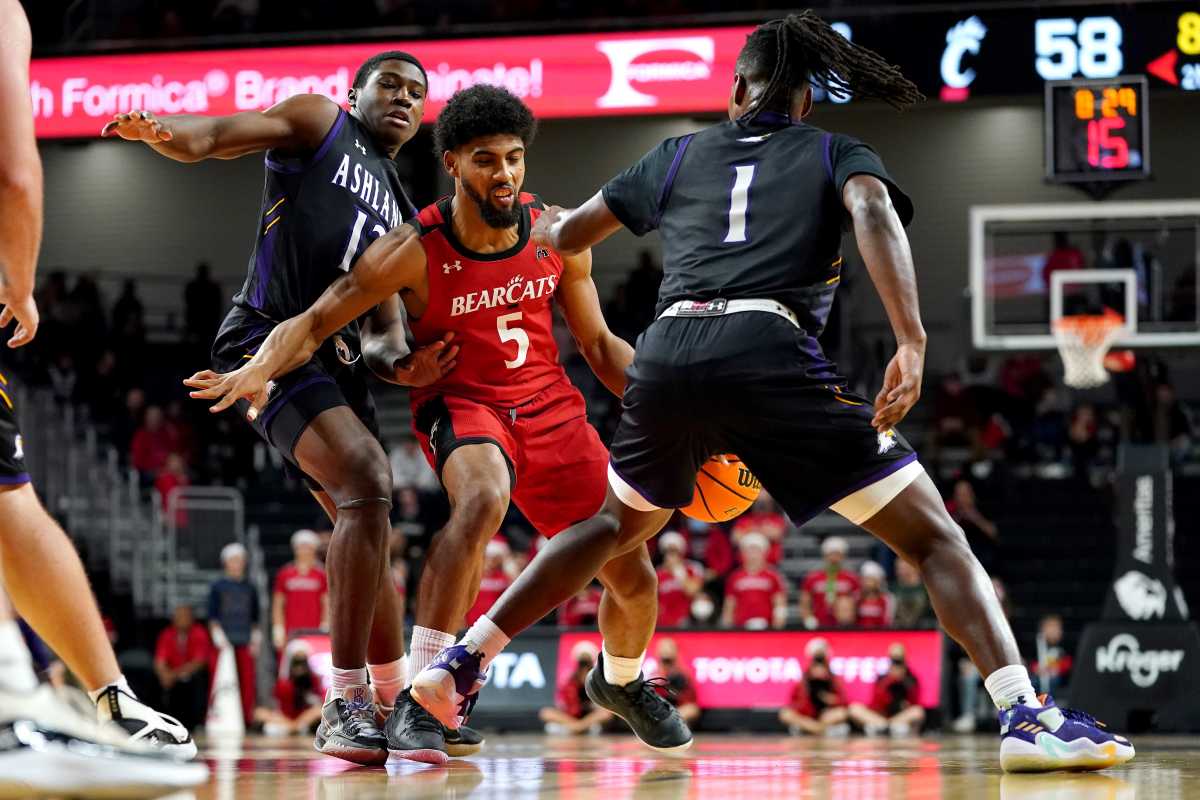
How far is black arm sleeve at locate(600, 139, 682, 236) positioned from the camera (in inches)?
189

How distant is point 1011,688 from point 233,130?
300 cm

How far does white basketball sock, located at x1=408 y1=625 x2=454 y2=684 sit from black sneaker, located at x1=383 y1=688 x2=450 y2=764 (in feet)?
1.00

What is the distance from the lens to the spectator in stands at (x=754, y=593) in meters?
13.1

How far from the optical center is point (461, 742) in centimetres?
519

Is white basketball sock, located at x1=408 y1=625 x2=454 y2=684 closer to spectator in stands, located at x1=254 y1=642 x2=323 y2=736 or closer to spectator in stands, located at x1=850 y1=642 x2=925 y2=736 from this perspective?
spectator in stands, located at x1=850 y1=642 x2=925 y2=736

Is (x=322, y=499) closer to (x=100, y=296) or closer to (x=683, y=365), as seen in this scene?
(x=683, y=365)

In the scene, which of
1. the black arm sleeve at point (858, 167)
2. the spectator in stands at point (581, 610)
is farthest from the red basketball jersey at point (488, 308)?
the spectator in stands at point (581, 610)

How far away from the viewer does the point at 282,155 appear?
5555 millimetres

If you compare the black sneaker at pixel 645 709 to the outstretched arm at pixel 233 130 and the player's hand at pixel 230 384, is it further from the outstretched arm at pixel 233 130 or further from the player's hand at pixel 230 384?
the outstretched arm at pixel 233 130

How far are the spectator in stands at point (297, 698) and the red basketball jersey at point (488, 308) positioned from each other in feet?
24.5

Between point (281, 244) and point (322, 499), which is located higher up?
point (281, 244)

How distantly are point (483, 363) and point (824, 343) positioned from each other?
44.4ft

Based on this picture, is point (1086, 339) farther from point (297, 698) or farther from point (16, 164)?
point (16, 164)

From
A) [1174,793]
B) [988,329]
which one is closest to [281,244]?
[1174,793]
